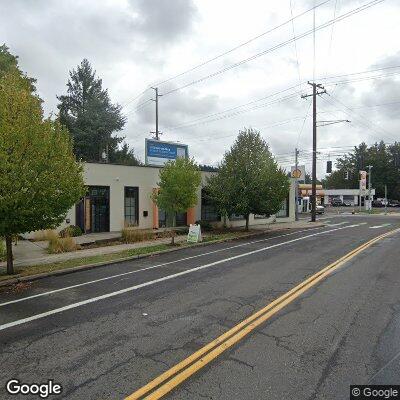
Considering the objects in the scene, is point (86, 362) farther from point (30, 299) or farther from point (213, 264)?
point (213, 264)

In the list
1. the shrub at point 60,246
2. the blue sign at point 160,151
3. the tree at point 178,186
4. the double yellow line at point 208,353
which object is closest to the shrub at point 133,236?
the tree at point 178,186

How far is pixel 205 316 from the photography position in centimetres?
711

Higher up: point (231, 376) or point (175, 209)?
point (175, 209)

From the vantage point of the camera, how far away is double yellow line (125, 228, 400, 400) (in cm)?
442

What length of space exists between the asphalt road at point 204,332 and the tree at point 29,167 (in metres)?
1.89

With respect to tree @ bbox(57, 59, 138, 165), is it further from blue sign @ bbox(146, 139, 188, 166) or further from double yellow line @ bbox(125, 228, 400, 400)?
double yellow line @ bbox(125, 228, 400, 400)

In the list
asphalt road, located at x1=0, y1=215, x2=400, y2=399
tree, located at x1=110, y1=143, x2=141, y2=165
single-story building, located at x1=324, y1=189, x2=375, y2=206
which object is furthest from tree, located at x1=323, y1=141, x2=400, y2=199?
asphalt road, located at x1=0, y1=215, x2=400, y2=399

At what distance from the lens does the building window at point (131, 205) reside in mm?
23797

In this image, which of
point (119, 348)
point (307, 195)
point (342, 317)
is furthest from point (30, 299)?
point (307, 195)

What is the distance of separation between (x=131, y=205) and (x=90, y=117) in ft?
101

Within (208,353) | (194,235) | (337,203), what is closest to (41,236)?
(194,235)

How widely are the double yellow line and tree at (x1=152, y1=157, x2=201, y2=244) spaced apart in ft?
36.2

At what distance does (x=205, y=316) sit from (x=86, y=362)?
8.20 feet

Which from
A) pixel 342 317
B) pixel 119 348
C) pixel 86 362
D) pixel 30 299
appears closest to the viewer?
pixel 86 362
